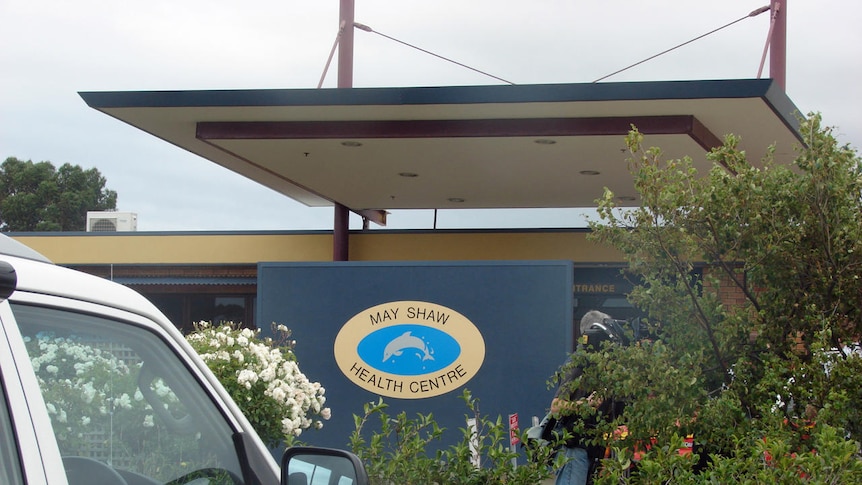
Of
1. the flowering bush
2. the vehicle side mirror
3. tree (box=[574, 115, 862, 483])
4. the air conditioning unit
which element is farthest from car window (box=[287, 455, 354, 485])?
the air conditioning unit

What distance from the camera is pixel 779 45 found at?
1334 cm

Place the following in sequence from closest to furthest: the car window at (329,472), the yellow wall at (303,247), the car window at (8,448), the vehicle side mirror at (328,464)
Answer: the car window at (8,448)
the vehicle side mirror at (328,464)
the car window at (329,472)
the yellow wall at (303,247)

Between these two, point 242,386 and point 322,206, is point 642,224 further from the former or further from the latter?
point 322,206

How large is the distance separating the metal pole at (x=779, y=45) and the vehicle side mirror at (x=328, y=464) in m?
12.1

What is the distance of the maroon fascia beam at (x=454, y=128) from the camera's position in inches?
452

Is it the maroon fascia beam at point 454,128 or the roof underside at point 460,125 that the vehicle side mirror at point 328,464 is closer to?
the roof underside at point 460,125

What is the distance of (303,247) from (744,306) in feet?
53.6

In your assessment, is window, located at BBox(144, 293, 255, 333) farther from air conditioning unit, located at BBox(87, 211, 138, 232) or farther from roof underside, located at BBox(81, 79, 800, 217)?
roof underside, located at BBox(81, 79, 800, 217)

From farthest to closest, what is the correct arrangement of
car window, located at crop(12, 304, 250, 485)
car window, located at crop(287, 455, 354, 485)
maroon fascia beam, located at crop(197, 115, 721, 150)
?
maroon fascia beam, located at crop(197, 115, 721, 150) < car window, located at crop(287, 455, 354, 485) < car window, located at crop(12, 304, 250, 485)

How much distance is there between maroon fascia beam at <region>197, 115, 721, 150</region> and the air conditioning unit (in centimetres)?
1059

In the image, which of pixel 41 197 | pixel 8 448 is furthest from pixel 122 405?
pixel 41 197

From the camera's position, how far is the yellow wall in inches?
754

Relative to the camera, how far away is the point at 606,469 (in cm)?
407

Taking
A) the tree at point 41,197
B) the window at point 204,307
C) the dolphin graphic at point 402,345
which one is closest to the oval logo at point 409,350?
the dolphin graphic at point 402,345
